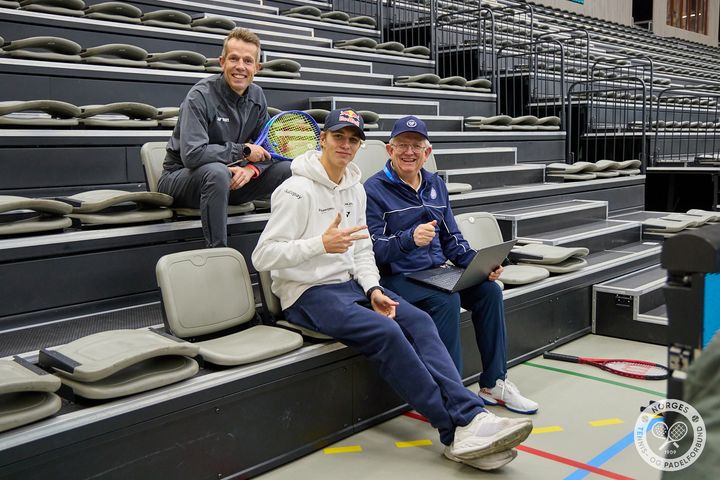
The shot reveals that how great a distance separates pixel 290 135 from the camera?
134 inches

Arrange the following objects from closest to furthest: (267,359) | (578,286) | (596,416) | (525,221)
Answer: (267,359) → (596,416) → (578,286) → (525,221)

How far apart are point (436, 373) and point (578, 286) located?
197cm

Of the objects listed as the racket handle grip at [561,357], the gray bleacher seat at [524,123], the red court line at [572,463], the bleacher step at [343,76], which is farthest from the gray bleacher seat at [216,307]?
the gray bleacher seat at [524,123]

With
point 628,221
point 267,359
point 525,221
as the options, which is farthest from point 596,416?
point 628,221

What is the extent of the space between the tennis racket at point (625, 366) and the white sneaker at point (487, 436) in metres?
1.27

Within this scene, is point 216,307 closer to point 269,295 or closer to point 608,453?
point 269,295

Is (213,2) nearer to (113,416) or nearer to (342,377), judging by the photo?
(342,377)

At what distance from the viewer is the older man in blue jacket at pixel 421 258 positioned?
2.97 meters

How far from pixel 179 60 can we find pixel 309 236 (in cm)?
232

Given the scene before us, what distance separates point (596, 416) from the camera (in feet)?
9.88

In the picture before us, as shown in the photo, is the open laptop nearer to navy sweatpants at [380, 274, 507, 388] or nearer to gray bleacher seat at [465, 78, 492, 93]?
navy sweatpants at [380, 274, 507, 388]

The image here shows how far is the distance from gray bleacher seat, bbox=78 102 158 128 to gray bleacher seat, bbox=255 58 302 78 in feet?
4.18

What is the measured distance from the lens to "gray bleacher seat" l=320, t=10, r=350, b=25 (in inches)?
285

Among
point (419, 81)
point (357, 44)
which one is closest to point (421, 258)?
point (419, 81)
